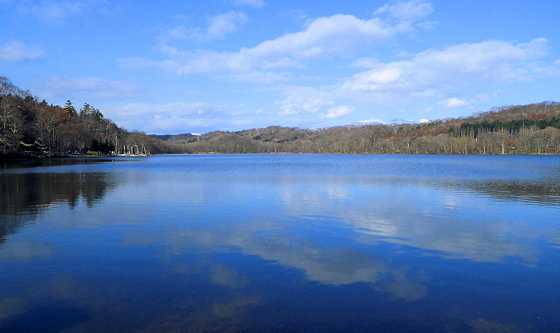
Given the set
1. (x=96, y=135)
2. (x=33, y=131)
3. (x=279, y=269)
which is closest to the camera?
(x=279, y=269)

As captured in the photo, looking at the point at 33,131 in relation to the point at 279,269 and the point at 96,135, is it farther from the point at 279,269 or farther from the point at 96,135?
the point at 279,269

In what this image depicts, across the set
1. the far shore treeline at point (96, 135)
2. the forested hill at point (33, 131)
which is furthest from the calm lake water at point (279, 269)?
the far shore treeline at point (96, 135)

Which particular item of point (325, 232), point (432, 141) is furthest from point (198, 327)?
point (432, 141)

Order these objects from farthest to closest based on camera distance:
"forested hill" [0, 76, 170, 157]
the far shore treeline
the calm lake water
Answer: the far shore treeline < "forested hill" [0, 76, 170, 157] < the calm lake water

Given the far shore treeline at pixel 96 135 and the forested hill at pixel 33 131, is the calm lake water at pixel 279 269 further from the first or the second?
the far shore treeline at pixel 96 135

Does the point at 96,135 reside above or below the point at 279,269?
above

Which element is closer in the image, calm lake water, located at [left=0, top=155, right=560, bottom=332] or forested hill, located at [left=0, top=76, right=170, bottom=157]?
calm lake water, located at [left=0, top=155, right=560, bottom=332]

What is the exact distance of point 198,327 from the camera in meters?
5.53

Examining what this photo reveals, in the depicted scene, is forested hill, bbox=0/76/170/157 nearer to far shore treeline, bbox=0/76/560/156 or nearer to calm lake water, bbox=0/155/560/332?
far shore treeline, bbox=0/76/560/156

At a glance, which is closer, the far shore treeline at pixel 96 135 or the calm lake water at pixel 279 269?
the calm lake water at pixel 279 269

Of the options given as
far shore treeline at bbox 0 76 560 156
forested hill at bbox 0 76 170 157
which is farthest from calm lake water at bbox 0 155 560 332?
far shore treeline at bbox 0 76 560 156

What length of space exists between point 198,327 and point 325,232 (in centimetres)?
706

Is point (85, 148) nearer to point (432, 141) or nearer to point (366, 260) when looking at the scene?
point (366, 260)

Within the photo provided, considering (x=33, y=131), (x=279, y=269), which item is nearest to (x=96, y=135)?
(x=33, y=131)
